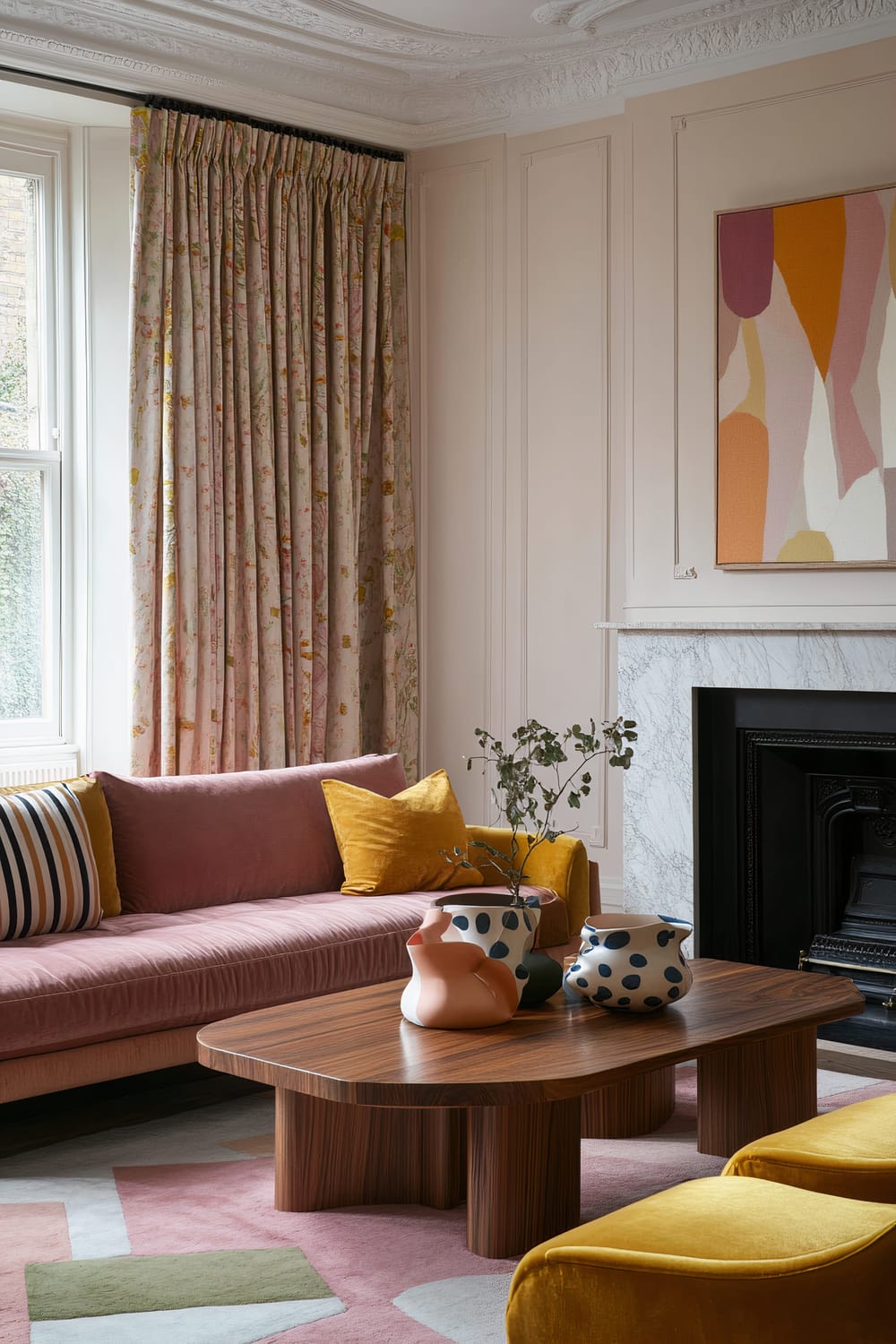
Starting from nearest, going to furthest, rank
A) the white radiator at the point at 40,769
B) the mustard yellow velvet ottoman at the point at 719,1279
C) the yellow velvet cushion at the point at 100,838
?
the mustard yellow velvet ottoman at the point at 719,1279 → the yellow velvet cushion at the point at 100,838 → the white radiator at the point at 40,769

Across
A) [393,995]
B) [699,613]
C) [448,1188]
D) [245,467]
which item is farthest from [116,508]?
[448,1188]

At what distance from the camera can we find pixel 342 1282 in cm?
250

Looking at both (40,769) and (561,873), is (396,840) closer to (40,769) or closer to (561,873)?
(561,873)

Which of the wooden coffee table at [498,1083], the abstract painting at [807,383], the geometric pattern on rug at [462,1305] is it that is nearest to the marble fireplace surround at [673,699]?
the abstract painting at [807,383]

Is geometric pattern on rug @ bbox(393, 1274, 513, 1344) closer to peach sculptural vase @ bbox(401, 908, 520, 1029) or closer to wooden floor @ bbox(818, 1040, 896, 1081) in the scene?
peach sculptural vase @ bbox(401, 908, 520, 1029)

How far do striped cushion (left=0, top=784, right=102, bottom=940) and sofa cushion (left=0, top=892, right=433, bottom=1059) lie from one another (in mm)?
56

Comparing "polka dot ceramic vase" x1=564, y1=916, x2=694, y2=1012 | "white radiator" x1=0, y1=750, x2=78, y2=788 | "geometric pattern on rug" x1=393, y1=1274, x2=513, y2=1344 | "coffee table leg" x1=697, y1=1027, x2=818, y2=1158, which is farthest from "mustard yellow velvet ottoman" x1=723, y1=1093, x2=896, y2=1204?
"white radiator" x1=0, y1=750, x2=78, y2=788

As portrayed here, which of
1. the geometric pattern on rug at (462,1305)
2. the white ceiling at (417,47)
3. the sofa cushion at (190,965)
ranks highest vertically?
the white ceiling at (417,47)

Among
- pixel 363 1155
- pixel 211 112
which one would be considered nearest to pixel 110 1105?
pixel 363 1155

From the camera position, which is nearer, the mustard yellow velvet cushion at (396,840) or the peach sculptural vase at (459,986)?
the peach sculptural vase at (459,986)

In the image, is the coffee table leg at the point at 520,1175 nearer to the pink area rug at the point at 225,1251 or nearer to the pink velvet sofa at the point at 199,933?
the pink area rug at the point at 225,1251

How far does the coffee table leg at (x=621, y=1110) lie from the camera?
3303 mm

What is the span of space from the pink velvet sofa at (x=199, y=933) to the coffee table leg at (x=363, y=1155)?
2.03ft

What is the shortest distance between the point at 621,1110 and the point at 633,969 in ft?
2.03
